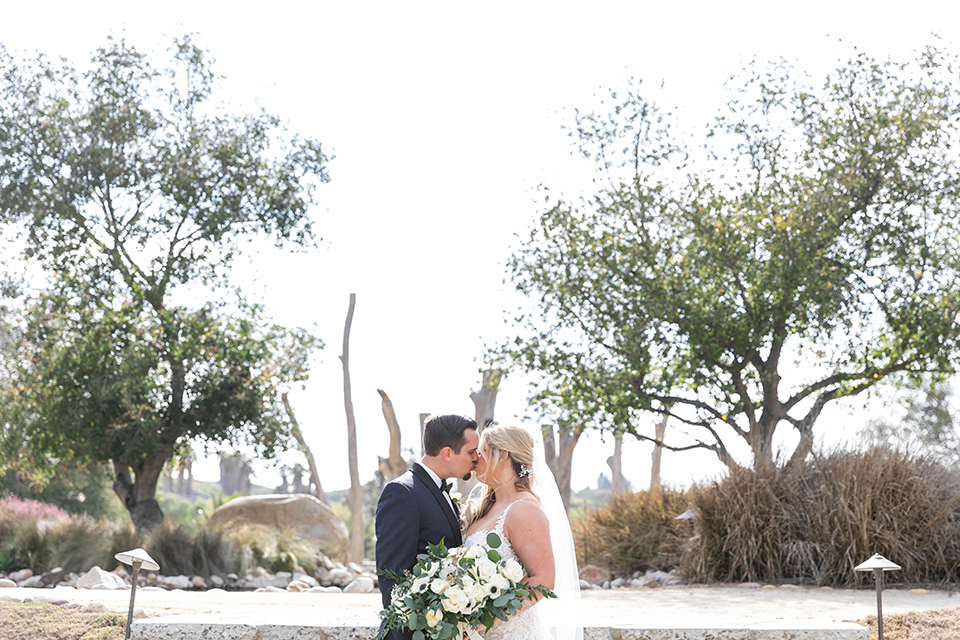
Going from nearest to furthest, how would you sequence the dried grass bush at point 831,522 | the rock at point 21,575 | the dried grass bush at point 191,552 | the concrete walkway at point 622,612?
the concrete walkway at point 622,612
the dried grass bush at point 831,522
the rock at point 21,575
the dried grass bush at point 191,552

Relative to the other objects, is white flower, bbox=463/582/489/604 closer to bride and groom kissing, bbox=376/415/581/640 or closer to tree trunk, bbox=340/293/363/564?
bride and groom kissing, bbox=376/415/581/640

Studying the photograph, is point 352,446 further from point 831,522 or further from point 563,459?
point 831,522

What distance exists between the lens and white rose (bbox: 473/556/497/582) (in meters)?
3.56

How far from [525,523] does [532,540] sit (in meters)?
0.08

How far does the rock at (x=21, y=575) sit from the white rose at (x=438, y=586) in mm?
11566

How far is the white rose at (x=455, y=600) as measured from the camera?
3506 mm

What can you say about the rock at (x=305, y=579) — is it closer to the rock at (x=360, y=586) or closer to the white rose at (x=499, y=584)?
the rock at (x=360, y=586)

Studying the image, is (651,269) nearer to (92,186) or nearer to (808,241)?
(808,241)

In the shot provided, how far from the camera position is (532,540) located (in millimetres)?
3844

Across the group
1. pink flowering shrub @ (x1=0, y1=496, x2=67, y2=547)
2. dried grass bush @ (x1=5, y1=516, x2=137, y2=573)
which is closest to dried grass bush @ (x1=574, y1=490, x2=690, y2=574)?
dried grass bush @ (x1=5, y1=516, x2=137, y2=573)

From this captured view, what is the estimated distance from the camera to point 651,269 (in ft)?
47.6

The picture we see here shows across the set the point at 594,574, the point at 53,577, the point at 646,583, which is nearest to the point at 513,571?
the point at 646,583

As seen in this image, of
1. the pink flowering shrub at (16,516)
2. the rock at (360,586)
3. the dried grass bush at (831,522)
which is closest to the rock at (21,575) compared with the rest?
the pink flowering shrub at (16,516)

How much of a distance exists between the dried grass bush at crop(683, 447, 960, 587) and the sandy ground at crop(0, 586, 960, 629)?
0.60m
